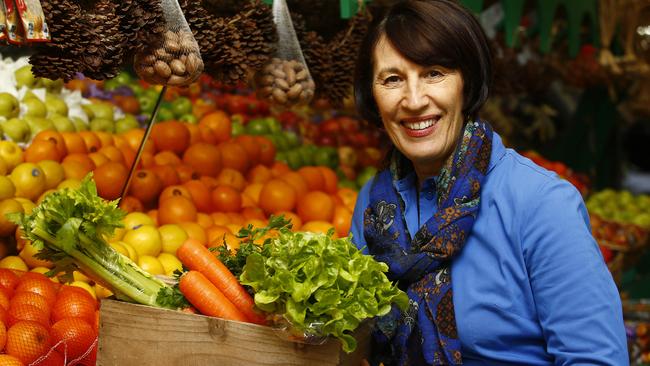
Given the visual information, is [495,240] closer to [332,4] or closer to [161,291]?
[161,291]

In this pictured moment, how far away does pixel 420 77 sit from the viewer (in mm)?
2139

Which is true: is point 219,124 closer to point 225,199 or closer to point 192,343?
point 225,199

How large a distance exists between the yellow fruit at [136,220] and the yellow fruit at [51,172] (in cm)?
33

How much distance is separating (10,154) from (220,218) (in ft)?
3.08

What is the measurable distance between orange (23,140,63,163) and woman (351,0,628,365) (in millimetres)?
1618

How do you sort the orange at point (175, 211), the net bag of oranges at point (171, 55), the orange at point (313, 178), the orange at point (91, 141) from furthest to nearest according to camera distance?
the orange at point (313, 178)
the orange at point (91, 141)
the orange at point (175, 211)
the net bag of oranges at point (171, 55)

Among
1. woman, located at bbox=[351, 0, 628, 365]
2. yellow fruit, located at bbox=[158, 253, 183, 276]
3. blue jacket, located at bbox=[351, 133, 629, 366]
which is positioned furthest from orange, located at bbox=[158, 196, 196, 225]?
blue jacket, located at bbox=[351, 133, 629, 366]

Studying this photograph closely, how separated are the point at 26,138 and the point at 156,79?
4.28 feet

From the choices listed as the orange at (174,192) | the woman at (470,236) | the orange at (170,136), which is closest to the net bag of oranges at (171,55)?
the woman at (470,236)

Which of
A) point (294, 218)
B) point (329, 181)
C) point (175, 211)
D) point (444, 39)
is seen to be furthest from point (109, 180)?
point (444, 39)

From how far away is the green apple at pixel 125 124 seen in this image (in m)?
3.95

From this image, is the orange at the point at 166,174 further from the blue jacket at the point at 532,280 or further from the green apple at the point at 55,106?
the blue jacket at the point at 532,280

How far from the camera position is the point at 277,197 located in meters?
3.57

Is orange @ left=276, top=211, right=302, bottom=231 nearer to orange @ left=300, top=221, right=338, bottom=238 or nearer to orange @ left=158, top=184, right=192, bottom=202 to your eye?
orange @ left=300, top=221, right=338, bottom=238
